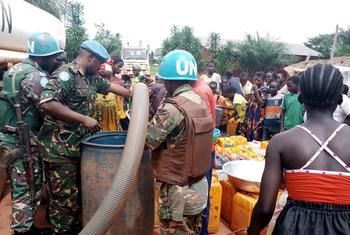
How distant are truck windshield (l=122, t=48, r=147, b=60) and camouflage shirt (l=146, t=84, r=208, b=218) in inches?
740

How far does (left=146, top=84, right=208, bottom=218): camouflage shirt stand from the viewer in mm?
2244

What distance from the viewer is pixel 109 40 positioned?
31.8 meters

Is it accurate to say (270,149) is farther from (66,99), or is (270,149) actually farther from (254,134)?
(254,134)

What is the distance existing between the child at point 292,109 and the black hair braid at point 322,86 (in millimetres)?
3889

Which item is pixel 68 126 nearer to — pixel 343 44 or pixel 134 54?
pixel 134 54

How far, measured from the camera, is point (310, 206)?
1.63m

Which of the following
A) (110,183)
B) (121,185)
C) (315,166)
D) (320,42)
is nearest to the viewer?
(315,166)

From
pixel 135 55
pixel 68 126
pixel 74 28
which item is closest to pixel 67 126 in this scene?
Answer: pixel 68 126

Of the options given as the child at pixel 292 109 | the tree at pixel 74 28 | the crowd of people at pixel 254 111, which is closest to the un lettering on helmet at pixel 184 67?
the crowd of people at pixel 254 111

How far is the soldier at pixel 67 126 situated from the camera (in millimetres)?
2834

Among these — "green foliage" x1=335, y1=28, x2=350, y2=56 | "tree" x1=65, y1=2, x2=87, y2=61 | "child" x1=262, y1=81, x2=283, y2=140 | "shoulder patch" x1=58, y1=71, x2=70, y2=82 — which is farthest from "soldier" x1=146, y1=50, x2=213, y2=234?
"green foliage" x1=335, y1=28, x2=350, y2=56

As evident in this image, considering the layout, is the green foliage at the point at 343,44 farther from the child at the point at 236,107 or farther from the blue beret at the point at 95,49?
the blue beret at the point at 95,49

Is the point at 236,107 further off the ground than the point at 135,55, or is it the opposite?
the point at 135,55

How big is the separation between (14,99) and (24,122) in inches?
10.0
